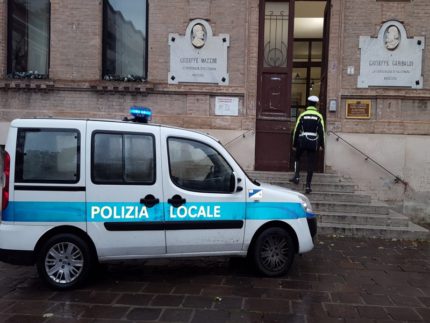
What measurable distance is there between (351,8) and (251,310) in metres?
8.11

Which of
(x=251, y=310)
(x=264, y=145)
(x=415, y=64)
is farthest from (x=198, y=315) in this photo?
(x=415, y=64)

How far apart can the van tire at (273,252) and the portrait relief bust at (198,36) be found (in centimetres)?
603

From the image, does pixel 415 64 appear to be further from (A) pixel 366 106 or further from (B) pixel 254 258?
(B) pixel 254 258

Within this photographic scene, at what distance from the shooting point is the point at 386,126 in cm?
1041

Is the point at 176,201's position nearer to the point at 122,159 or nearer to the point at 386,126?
the point at 122,159

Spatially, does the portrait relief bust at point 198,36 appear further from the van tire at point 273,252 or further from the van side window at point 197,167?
the van tire at point 273,252

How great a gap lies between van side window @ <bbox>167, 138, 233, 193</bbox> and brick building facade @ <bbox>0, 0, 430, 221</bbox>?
16.1 feet

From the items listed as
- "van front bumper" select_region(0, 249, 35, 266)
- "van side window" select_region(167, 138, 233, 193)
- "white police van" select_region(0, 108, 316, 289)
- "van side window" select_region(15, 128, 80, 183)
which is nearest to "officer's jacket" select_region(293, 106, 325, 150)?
"white police van" select_region(0, 108, 316, 289)

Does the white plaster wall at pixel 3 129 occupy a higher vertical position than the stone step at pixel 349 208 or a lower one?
higher

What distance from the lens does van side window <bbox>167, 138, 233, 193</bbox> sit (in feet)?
18.5

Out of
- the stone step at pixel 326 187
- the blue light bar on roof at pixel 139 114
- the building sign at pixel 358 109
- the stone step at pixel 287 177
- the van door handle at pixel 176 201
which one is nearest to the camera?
the van door handle at pixel 176 201

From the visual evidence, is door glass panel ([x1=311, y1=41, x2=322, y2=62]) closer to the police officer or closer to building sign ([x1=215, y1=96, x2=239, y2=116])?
building sign ([x1=215, y1=96, x2=239, y2=116])

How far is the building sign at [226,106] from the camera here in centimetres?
1071

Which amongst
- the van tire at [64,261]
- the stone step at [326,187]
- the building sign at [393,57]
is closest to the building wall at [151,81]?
the stone step at [326,187]
